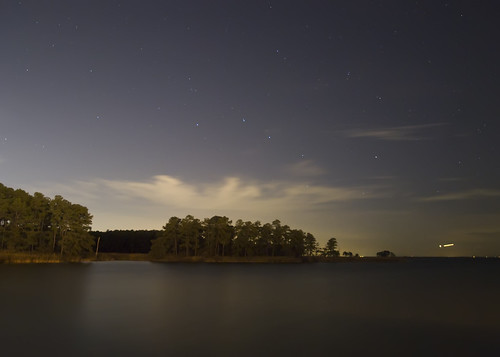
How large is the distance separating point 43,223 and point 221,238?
4879 centimetres

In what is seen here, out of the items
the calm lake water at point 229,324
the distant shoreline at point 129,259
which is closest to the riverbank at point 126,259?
the distant shoreline at point 129,259

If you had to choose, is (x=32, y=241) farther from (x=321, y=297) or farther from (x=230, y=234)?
(x=321, y=297)

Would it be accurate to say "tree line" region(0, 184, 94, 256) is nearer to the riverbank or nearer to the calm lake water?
the riverbank

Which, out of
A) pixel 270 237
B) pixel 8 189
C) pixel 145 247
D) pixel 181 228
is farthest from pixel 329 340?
pixel 145 247

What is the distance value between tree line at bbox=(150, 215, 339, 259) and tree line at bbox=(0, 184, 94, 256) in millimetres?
26663

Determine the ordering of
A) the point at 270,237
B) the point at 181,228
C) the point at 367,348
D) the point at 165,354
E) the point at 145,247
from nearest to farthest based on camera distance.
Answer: the point at 165,354 < the point at 367,348 < the point at 181,228 < the point at 270,237 < the point at 145,247

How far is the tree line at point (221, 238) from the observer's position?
357 feet

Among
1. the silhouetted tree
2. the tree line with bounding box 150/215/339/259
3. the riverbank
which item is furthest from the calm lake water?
the silhouetted tree

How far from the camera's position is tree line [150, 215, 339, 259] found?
108875 millimetres

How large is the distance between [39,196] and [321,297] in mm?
70661

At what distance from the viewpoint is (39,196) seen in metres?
82.2

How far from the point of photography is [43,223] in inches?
3307

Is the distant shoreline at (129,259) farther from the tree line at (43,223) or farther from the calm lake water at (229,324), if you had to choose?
the calm lake water at (229,324)

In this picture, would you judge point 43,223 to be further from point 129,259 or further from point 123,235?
point 123,235
